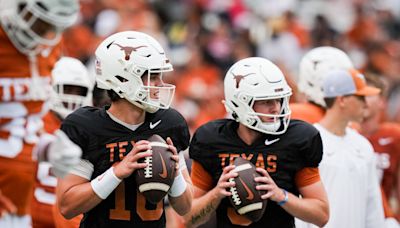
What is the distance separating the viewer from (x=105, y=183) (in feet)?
16.3

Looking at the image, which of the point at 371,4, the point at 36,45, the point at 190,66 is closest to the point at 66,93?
the point at 36,45

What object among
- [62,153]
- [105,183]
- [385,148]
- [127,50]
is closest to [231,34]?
[385,148]

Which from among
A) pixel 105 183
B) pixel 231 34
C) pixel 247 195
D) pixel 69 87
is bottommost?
pixel 231 34

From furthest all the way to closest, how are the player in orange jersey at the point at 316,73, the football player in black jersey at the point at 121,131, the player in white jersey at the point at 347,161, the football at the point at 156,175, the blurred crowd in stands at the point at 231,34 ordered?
the blurred crowd in stands at the point at 231,34 < the player in orange jersey at the point at 316,73 < the player in white jersey at the point at 347,161 < the football player in black jersey at the point at 121,131 < the football at the point at 156,175

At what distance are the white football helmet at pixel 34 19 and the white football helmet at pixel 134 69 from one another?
1.82 ft

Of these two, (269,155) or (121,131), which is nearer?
(121,131)

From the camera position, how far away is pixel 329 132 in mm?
6758

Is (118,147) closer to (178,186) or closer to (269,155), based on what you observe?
(178,186)

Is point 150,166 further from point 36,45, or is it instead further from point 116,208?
point 36,45

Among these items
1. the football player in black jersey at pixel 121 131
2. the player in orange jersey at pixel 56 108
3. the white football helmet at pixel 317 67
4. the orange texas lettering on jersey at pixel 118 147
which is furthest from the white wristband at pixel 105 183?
the white football helmet at pixel 317 67

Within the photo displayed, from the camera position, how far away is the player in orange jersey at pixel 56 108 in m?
6.82

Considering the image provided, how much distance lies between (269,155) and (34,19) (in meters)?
1.45

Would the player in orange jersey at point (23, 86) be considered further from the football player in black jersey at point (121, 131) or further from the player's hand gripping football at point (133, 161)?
the player's hand gripping football at point (133, 161)

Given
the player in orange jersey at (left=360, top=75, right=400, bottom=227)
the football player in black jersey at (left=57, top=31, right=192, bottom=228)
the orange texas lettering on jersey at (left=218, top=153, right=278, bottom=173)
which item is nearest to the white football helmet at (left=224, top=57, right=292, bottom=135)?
the orange texas lettering on jersey at (left=218, top=153, right=278, bottom=173)
